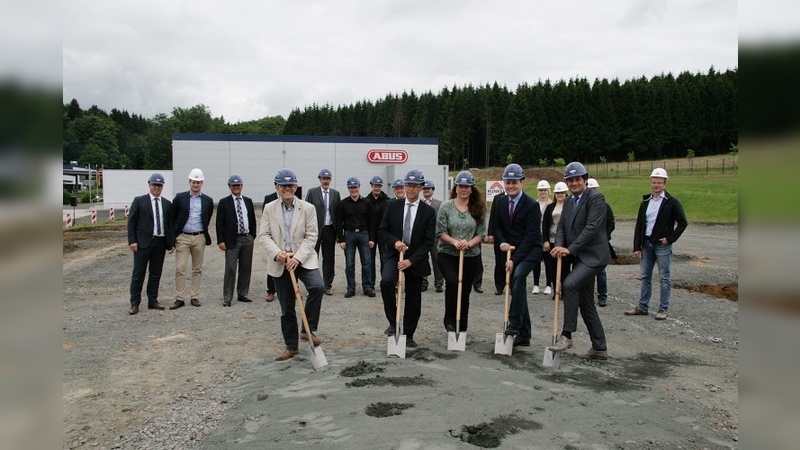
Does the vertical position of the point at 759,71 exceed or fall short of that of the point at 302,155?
it falls short

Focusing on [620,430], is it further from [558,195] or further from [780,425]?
[558,195]

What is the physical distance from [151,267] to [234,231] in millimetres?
1502

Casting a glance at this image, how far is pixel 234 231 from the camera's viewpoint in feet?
32.4

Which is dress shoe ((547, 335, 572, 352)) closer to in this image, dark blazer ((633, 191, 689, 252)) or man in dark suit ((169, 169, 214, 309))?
dark blazer ((633, 191, 689, 252))

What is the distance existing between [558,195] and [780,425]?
9329 mm

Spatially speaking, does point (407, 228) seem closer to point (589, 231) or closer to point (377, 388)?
point (589, 231)

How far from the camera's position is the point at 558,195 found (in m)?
10.1

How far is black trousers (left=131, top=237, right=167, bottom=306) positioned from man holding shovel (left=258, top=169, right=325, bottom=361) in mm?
3372

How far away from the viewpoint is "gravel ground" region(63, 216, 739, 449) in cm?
443

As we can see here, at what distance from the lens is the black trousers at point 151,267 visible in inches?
361

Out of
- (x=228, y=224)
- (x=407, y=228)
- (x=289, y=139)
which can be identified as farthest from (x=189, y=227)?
(x=289, y=139)

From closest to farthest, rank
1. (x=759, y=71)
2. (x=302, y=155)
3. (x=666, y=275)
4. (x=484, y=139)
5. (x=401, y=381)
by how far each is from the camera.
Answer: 1. (x=759, y=71)
2. (x=401, y=381)
3. (x=666, y=275)
4. (x=302, y=155)
5. (x=484, y=139)

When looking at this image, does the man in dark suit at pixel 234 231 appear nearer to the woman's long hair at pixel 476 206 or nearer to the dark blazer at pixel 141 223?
the dark blazer at pixel 141 223

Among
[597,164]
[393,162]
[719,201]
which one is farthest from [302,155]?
[597,164]
